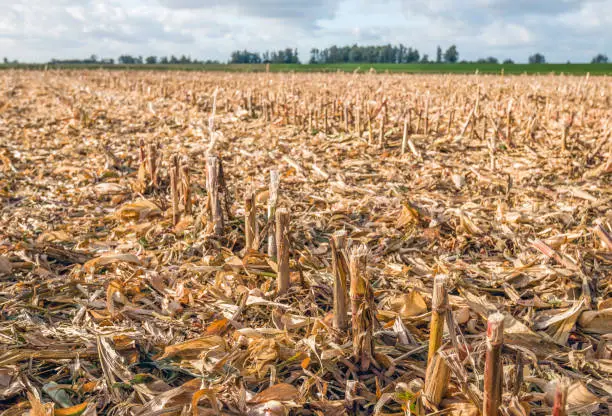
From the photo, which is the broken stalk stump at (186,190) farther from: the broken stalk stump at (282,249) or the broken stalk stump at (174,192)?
the broken stalk stump at (282,249)

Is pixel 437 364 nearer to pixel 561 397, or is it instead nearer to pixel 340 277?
pixel 561 397

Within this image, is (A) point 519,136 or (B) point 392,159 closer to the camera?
(B) point 392,159

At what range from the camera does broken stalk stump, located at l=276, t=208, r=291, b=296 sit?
10.9 ft

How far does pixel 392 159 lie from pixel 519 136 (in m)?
3.02

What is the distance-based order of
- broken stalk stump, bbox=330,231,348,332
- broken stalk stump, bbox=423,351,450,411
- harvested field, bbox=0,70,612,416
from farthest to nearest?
broken stalk stump, bbox=330,231,348,332 < harvested field, bbox=0,70,612,416 < broken stalk stump, bbox=423,351,450,411

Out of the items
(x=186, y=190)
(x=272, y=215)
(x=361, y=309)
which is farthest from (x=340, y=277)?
(x=186, y=190)

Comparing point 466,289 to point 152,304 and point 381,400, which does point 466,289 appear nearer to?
point 381,400

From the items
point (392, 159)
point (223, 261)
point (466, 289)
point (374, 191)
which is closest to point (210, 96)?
point (392, 159)

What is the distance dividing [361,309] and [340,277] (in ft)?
0.81

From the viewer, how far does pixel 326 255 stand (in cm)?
430

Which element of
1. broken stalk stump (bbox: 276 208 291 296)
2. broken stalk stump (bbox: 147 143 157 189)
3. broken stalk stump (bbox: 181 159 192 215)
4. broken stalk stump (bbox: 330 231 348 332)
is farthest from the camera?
broken stalk stump (bbox: 147 143 157 189)

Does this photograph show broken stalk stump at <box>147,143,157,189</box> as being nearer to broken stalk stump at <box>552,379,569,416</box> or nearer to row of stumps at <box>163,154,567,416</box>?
row of stumps at <box>163,154,567,416</box>

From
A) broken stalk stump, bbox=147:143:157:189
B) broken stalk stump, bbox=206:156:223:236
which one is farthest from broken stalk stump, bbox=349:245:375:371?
broken stalk stump, bbox=147:143:157:189

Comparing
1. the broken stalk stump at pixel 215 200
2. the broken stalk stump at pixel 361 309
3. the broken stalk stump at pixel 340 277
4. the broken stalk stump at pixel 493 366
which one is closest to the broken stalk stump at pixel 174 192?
the broken stalk stump at pixel 215 200
